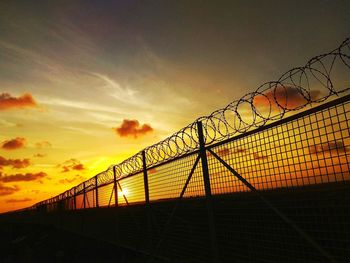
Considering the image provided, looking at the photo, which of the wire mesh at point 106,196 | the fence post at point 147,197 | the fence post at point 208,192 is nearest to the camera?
the fence post at point 208,192

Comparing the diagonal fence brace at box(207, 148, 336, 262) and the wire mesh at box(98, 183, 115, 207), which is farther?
the wire mesh at box(98, 183, 115, 207)

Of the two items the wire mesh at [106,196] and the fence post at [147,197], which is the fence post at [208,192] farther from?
the wire mesh at [106,196]

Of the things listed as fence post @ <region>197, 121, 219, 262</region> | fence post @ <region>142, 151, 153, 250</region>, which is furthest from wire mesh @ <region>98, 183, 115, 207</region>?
fence post @ <region>197, 121, 219, 262</region>

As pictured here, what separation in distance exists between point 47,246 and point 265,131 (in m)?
17.9

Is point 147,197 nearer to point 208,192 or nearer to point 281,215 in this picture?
point 208,192

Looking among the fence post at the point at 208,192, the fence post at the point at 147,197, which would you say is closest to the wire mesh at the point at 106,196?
the fence post at the point at 147,197

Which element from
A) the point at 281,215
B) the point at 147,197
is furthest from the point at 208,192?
the point at 147,197

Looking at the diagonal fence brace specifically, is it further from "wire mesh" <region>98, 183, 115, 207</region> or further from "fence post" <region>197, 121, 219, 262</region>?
"wire mesh" <region>98, 183, 115, 207</region>

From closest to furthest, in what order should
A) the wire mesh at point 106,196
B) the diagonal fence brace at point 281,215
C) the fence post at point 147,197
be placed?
1. the diagonal fence brace at point 281,215
2. the fence post at point 147,197
3. the wire mesh at point 106,196

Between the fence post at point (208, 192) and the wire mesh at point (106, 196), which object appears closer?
the fence post at point (208, 192)

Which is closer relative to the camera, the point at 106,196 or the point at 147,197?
the point at 147,197

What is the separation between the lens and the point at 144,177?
8188mm

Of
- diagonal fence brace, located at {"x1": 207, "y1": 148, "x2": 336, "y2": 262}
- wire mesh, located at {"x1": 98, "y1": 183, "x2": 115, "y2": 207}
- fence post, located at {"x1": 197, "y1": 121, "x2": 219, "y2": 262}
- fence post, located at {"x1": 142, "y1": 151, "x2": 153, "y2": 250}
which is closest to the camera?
diagonal fence brace, located at {"x1": 207, "y1": 148, "x2": 336, "y2": 262}

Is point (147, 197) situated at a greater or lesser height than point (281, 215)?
greater
